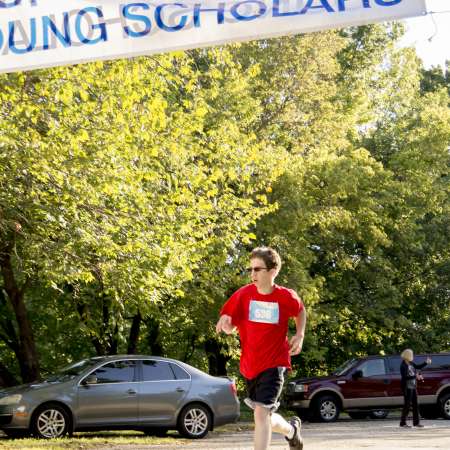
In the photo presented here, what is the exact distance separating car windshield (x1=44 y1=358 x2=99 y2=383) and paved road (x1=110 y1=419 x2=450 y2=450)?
203cm

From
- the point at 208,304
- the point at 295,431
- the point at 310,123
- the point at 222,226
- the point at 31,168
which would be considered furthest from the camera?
the point at 310,123

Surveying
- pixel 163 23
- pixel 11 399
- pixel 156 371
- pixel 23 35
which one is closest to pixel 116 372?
pixel 156 371

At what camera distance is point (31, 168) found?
49.4 ft

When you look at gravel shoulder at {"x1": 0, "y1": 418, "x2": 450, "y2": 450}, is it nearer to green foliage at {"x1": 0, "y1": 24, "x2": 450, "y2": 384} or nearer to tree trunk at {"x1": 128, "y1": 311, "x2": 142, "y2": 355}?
green foliage at {"x1": 0, "y1": 24, "x2": 450, "y2": 384}

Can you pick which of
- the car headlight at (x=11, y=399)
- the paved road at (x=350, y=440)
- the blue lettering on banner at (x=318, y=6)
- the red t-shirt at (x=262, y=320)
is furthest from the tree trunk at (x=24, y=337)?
the blue lettering on banner at (x=318, y=6)

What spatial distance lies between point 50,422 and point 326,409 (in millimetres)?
11680

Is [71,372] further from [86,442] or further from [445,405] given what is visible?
[445,405]

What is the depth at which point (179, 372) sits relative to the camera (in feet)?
63.2

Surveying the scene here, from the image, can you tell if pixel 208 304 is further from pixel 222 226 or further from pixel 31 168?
pixel 31 168

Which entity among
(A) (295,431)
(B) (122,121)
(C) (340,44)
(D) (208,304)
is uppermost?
(C) (340,44)

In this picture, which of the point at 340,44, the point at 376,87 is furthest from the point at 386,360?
the point at 376,87

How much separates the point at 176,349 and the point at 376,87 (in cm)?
1515

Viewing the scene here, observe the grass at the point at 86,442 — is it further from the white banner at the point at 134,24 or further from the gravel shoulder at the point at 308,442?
the white banner at the point at 134,24

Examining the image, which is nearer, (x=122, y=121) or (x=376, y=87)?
(x=122, y=121)
